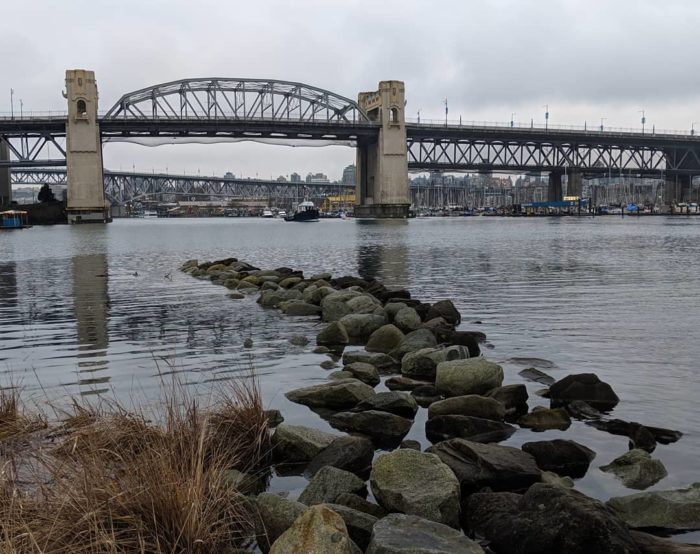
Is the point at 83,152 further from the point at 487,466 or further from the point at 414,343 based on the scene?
the point at 487,466

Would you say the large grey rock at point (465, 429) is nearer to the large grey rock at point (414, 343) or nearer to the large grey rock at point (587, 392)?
the large grey rock at point (587, 392)

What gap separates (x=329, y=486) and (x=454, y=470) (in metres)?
1.34

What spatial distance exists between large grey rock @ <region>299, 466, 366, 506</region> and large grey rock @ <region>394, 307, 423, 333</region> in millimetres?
9062

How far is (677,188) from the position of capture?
186000mm

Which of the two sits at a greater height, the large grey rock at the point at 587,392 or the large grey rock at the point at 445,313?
the large grey rock at the point at 445,313

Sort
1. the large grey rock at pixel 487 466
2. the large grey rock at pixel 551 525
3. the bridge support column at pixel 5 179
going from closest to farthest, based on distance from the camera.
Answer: the large grey rock at pixel 551 525, the large grey rock at pixel 487 466, the bridge support column at pixel 5 179

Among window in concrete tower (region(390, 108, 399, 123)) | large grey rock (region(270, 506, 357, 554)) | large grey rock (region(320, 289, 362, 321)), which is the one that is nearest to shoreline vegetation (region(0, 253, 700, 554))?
large grey rock (region(270, 506, 357, 554))

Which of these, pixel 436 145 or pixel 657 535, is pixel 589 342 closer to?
pixel 657 535

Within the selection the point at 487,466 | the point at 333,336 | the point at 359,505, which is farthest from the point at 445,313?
the point at 359,505

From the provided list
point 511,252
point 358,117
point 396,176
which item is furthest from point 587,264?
point 358,117

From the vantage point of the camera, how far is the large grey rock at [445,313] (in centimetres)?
1695

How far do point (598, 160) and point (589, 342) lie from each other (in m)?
173

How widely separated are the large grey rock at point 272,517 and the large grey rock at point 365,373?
5.45 metres

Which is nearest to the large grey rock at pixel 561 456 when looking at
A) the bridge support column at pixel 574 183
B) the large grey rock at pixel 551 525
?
the large grey rock at pixel 551 525
